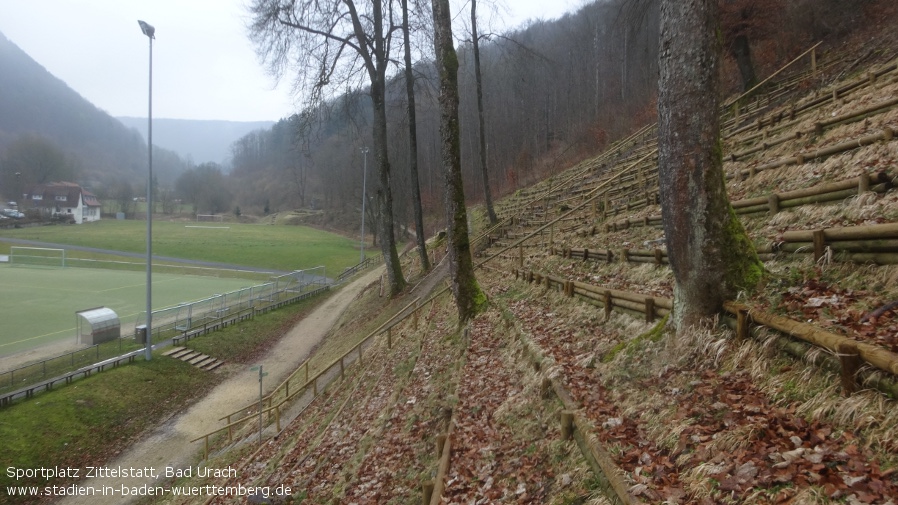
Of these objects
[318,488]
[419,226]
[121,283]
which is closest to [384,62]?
[419,226]

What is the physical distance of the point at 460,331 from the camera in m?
9.41

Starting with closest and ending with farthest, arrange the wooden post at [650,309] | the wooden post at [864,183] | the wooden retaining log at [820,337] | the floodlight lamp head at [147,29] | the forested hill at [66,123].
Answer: the wooden retaining log at [820,337], the wooden post at [864,183], the wooden post at [650,309], the floodlight lamp head at [147,29], the forested hill at [66,123]

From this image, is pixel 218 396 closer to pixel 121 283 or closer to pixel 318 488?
pixel 318 488

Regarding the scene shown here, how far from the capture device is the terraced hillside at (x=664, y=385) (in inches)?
108

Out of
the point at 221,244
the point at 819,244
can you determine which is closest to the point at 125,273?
the point at 221,244

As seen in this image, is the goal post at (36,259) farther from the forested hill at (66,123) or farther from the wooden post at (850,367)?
the forested hill at (66,123)

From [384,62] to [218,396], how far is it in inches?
566

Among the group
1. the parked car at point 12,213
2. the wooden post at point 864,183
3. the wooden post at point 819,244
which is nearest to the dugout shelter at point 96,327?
the wooden post at point 819,244

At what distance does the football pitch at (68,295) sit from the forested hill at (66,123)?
225 feet

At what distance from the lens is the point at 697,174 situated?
13.8 ft

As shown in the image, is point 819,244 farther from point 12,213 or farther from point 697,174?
point 12,213

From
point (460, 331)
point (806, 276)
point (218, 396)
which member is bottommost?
point (218, 396)

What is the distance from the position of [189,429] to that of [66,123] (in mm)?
132359

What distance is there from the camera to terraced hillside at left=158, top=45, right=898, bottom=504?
2.75 metres
